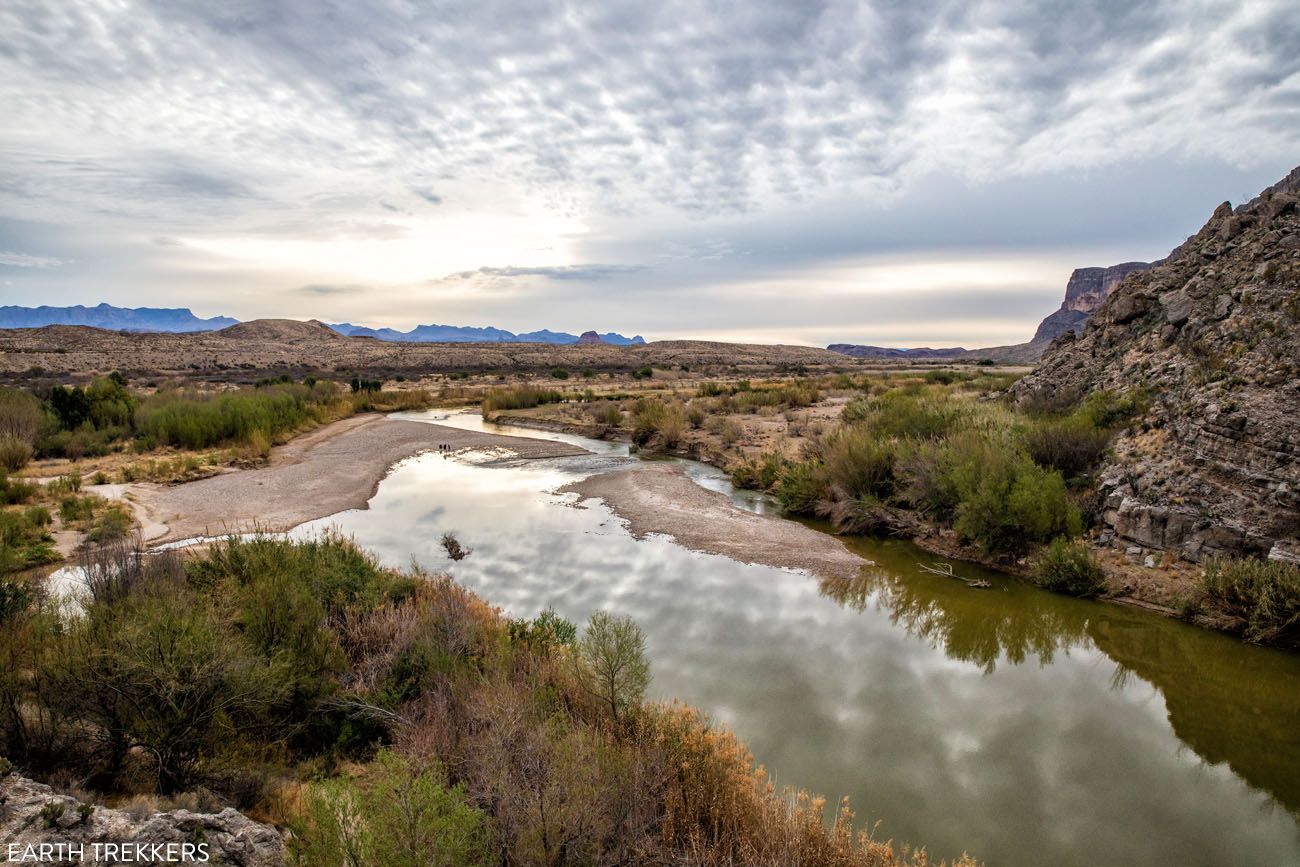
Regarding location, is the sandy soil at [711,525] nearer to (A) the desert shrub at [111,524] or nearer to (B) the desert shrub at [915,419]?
(B) the desert shrub at [915,419]

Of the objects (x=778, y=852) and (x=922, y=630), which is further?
(x=922, y=630)

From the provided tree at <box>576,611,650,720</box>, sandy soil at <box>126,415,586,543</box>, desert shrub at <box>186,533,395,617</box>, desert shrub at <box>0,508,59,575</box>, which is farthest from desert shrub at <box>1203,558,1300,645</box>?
desert shrub at <box>0,508,59,575</box>

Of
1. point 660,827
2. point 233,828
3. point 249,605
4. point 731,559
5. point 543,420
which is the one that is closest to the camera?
point 233,828

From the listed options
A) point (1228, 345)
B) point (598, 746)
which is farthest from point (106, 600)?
point (1228, 345)

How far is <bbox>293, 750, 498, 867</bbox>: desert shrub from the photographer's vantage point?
3.11m

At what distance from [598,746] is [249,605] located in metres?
4.17

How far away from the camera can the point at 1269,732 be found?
21.3ft

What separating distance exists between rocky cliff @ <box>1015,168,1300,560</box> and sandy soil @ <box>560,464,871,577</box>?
4829mm

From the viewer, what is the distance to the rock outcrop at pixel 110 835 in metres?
2.99

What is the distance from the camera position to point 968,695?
7.28 metres

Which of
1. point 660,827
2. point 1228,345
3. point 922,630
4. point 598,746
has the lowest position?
point 922,630

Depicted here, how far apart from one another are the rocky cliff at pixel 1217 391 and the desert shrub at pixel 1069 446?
465mm

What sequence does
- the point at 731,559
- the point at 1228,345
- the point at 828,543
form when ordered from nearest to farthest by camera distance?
the point at 1228,345 < the point at 731,559 < the point at 828,543

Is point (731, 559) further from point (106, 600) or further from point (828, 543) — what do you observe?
point (106, 600)
